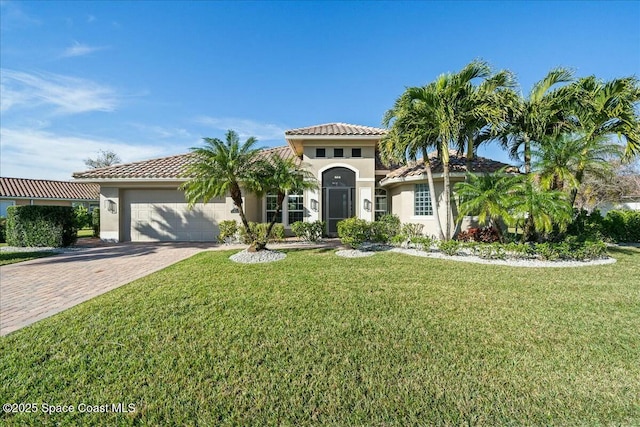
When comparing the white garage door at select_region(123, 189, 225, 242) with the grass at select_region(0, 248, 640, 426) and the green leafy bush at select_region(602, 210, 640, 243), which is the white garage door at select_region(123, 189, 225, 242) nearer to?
the grass at select_region(0, 248, 640, 426)

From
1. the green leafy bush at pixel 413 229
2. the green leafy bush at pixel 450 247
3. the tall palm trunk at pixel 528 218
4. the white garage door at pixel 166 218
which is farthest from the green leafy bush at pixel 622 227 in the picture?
the white garage door at pixel 166 218

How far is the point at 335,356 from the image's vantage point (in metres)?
4.10

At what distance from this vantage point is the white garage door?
16.1 metres

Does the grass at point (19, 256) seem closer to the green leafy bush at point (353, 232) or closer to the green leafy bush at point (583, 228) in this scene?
the green leafy bush at point (353, 232)

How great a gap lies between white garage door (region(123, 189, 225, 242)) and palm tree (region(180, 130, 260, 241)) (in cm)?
604

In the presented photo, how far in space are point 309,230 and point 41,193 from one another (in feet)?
108

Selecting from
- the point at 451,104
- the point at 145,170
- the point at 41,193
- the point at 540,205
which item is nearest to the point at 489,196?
the point at 540,205

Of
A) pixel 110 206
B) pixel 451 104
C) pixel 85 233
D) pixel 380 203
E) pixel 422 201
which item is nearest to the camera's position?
pixel 451 104

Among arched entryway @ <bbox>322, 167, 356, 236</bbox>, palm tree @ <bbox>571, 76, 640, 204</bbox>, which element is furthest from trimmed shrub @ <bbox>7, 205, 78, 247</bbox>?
palm tree @ <bbox>571, 76, 640, 204</bbox>

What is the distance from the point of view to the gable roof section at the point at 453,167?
14219 millimetres

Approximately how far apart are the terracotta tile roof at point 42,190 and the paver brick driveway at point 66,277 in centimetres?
2147

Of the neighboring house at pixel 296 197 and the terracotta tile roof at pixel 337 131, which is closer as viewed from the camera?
the terracotta tile roof at pixel 337 131

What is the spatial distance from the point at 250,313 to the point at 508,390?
14.3ft

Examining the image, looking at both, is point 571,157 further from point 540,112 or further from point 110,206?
point 110,206
